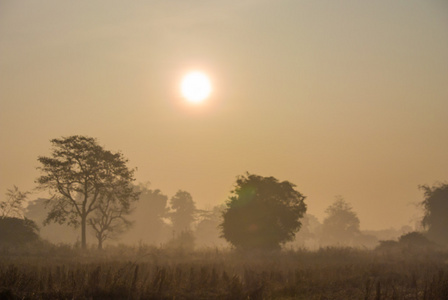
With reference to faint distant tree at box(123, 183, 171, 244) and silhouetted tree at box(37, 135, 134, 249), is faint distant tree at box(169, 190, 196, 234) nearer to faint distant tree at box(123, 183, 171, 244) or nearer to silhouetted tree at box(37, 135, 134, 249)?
faint distant tree at box(123, 183, 171, 244)

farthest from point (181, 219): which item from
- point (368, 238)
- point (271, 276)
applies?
point (271, 276)

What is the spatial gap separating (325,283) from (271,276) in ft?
7.36

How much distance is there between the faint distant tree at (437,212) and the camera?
62844 millimetres

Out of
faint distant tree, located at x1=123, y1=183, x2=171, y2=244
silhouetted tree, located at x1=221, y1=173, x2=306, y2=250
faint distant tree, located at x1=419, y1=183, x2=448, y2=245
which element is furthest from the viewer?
faint distant tree, located at x1=123, y1=183, x2=171, y2=244

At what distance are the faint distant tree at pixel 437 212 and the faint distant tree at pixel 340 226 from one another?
53.5 metres

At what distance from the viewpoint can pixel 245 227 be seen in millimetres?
43844

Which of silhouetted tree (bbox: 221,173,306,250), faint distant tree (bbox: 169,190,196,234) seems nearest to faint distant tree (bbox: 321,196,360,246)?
faint distant tree (bbox: 169,190,196,234)

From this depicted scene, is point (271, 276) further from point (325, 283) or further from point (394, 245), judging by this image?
point (394, 245)

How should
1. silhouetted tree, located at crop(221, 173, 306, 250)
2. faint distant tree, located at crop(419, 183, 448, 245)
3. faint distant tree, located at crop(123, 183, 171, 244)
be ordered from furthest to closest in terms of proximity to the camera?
faint distant tree, located at crop(123, 183, 171, 244)
faint distant tree, located at crop(419, 183, 448, 245)
silhouetted tree, located at crop(221, 173, 306, 250)

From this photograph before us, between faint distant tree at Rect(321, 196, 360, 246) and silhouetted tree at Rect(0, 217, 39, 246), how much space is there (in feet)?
298

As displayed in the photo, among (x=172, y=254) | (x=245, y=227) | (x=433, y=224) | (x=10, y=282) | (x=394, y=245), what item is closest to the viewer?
(x=10, y=282)

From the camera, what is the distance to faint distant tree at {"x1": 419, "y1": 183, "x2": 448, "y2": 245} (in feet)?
206

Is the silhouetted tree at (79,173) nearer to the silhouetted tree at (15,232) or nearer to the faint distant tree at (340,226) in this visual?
the silhouetted tree at (15,232)

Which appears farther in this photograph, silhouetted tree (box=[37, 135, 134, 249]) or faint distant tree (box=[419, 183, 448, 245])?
faint distant tree (box=[419, 183, 448, 245])
